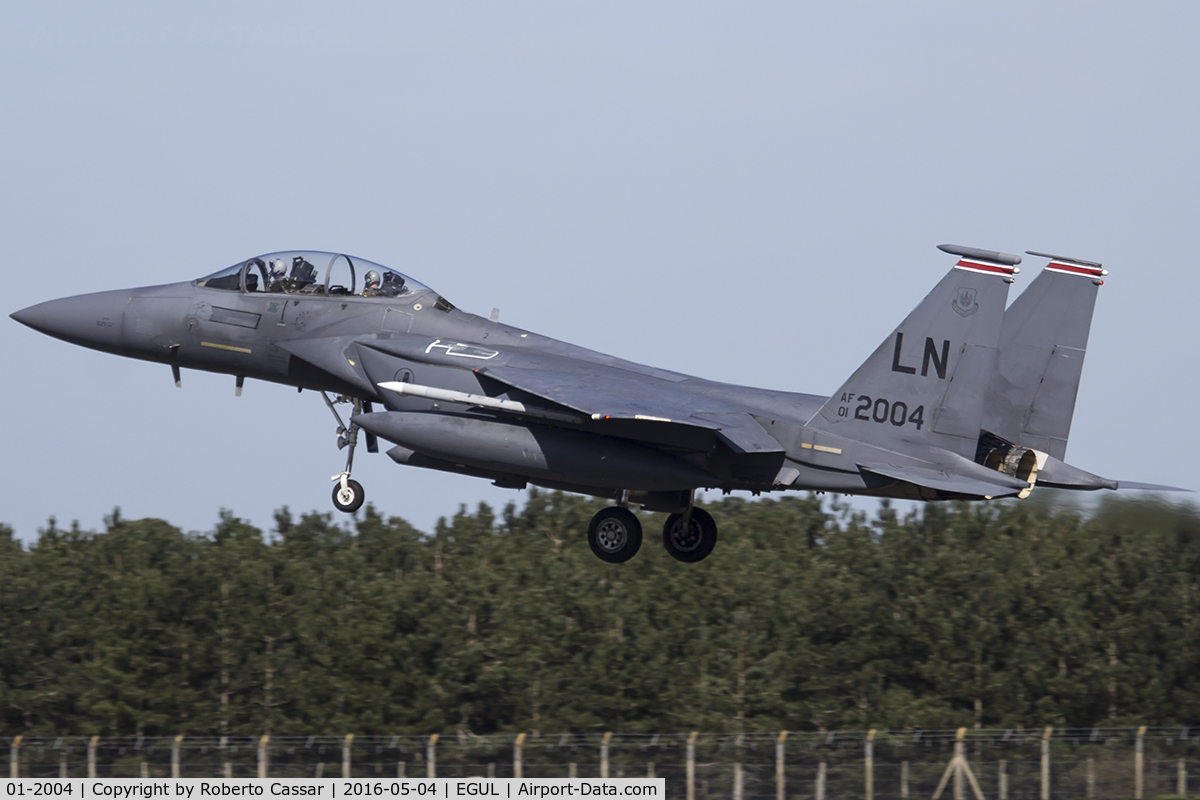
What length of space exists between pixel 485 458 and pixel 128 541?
48053mm

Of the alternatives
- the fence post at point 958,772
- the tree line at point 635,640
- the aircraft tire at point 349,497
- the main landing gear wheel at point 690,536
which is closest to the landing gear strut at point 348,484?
the aircraft tire at point 349,497


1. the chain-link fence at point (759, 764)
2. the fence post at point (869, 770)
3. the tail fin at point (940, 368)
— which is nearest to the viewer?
the tail fin at point (940, 368)

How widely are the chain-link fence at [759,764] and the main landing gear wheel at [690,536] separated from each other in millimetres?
7394

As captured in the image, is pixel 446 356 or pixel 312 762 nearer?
pixel 446 356

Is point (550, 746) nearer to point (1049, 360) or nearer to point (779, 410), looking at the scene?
point (779, 410)

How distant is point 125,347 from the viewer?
63.4 ft

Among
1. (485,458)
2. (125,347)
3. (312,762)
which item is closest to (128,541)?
(312,762)

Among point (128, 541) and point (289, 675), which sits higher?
point (128, 541)

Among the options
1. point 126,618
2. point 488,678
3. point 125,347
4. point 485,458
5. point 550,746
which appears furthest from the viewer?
point 126,618

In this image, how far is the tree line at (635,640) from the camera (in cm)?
4975

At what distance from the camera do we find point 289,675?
5153 centimetres

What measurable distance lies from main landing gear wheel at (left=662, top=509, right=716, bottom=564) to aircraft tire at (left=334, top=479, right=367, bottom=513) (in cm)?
398

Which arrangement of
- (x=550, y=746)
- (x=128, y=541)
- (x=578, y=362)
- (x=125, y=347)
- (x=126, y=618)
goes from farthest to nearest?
1. (x=128, y=541)
2. (x=126, y=618)
3. (x=550, y=746)
4. (x=125, y=347)
5. (x=578, y=362)

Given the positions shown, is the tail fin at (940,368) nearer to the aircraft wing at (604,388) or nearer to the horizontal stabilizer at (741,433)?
the horizontal stabilizer at (741,433)
